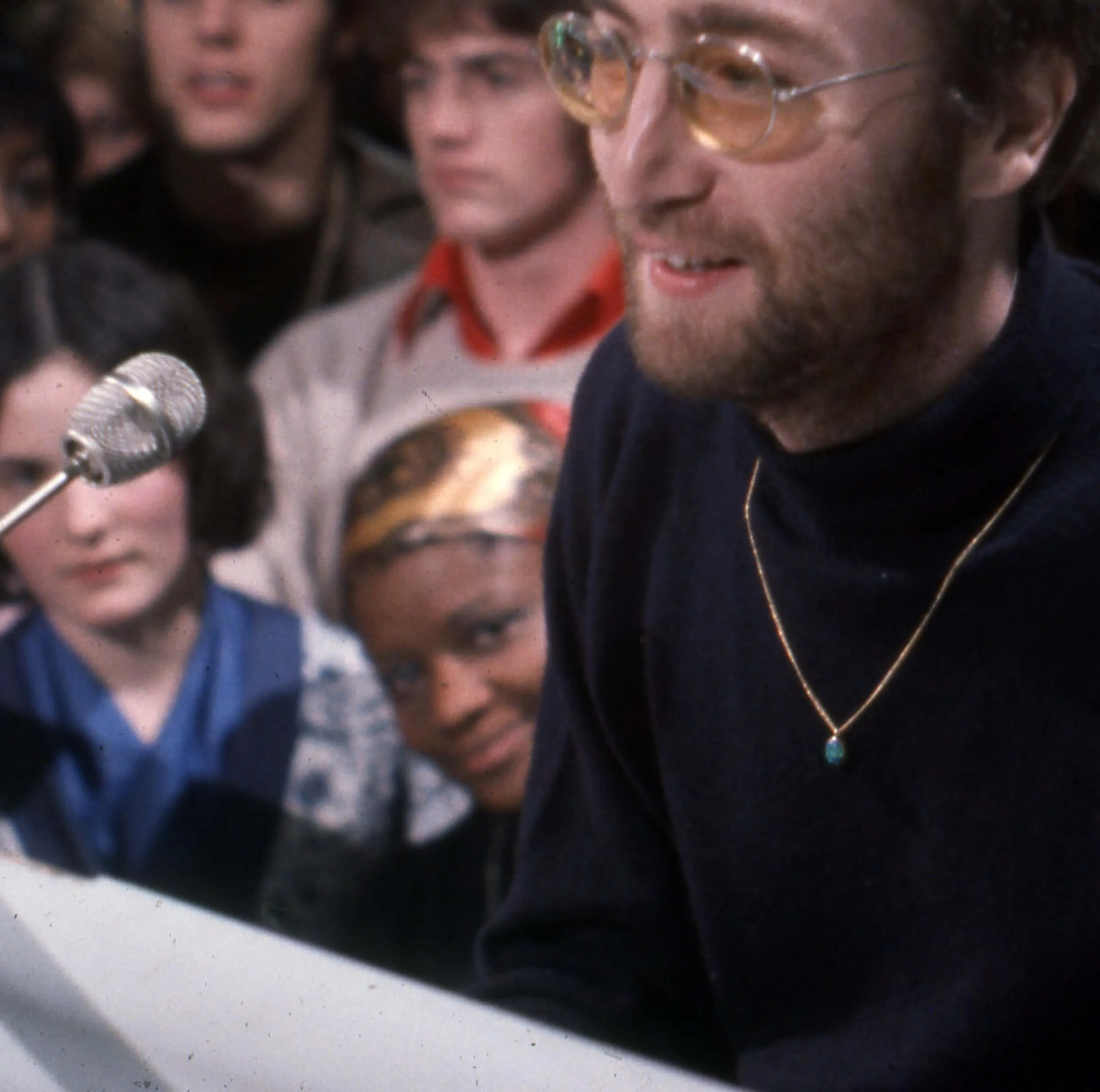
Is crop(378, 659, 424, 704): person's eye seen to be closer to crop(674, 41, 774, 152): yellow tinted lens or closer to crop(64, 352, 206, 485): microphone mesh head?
crop(64, 352, 206, 485): microphone mesh head

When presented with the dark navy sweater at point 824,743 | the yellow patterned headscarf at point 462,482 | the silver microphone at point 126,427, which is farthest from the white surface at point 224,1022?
the yellow patterned headscarf at point 462,482

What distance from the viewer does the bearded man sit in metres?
0.83

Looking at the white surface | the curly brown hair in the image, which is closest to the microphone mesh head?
the white surface

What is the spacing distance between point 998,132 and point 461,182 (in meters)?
0.72

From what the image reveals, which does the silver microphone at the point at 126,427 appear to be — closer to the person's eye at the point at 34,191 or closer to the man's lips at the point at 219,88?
the man's lips at the point at 219,88

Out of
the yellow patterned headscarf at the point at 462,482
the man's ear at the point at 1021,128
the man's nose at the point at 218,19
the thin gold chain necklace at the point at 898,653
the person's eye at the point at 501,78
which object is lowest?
the yellow patterned headscarf at the point at 462,482

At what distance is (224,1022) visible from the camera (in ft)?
2.19

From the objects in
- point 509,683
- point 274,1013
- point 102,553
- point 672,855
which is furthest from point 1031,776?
point 102,553

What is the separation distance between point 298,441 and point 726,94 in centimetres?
93

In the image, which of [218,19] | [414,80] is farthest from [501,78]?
[218,19]

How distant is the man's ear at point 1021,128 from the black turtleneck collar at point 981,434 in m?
0.05

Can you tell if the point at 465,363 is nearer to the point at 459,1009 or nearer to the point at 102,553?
the point at 102,553

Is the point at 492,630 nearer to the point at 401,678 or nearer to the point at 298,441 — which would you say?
the point at 401,678

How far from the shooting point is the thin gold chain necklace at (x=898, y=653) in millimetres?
862
